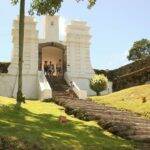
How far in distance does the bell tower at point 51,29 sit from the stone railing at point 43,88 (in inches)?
148

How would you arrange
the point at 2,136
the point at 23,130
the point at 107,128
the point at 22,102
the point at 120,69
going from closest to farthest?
the point at 2,136, the point at 23,130, the point at 107,128, the point at 22,102, the point at 120,69

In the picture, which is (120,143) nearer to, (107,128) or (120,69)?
(107,128)

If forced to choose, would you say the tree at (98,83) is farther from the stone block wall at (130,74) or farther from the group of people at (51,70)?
the group of people at (51,70)

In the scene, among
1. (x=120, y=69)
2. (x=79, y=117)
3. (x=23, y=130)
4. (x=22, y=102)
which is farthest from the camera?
(x=120, y=69)

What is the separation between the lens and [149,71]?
35.6 meters

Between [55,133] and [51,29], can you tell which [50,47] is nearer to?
[51,29]

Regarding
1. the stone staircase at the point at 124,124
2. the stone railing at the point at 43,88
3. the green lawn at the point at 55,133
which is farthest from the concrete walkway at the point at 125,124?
the stone railing at the point at 43,88

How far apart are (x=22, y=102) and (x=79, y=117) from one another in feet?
14.7

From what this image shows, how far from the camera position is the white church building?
36.1 m

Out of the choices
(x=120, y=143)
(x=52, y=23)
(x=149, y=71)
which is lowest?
(x=120, y=143)

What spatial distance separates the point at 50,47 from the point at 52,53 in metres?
1.10

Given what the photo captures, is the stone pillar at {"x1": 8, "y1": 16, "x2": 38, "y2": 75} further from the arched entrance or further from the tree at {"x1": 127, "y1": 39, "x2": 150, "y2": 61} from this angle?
the tree at {"x1": 127, "y1": 39, "x2": 150, "y2": 61}

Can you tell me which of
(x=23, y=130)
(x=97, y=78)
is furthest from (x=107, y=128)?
(x=97, y=78)

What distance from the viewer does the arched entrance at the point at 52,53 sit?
127 ft
